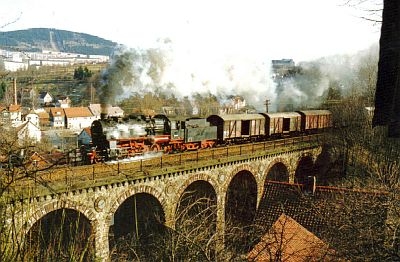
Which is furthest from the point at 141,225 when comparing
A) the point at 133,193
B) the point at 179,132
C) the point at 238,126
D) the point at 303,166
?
the point at 303,166

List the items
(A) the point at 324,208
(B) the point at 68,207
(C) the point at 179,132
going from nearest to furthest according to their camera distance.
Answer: (B) the point at 68,207 < (A) the point at 324,208 < (C) the point at 179,132

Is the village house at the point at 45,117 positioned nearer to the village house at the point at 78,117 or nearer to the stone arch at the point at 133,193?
the village house at the point at 78,117

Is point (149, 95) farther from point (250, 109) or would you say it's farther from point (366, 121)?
point (366, 121)

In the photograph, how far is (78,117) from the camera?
1905 inches

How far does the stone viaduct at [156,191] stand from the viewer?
1252 centimetres

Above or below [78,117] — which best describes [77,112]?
above

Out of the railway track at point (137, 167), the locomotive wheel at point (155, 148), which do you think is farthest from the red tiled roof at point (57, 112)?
the railway track at point (137, 167)

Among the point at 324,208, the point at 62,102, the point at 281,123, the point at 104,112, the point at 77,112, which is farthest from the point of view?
the point at 62,102

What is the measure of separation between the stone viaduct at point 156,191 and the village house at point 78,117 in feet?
104

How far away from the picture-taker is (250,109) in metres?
46.7

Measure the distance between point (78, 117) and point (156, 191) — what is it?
1417 inches

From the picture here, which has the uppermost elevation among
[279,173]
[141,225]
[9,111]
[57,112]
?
[9,111]

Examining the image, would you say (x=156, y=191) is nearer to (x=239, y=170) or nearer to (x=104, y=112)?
(x=239, y=170)

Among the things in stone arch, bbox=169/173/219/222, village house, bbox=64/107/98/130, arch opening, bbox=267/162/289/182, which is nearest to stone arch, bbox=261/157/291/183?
arch opening, bbox=267/162/289/182
